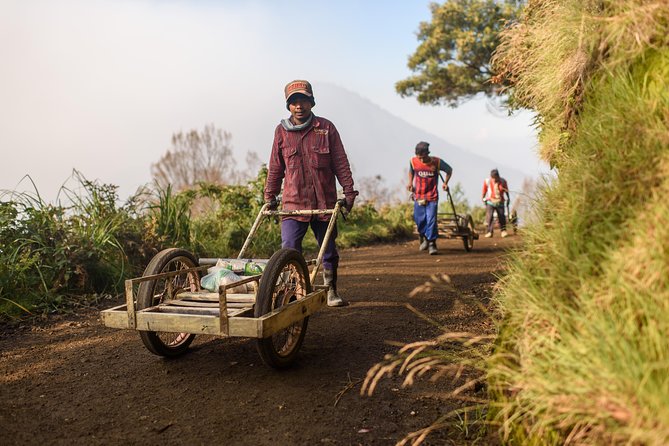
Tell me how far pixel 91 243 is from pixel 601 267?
6185 millimetres

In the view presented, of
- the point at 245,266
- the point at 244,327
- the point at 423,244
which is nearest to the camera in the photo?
the point at 244,327

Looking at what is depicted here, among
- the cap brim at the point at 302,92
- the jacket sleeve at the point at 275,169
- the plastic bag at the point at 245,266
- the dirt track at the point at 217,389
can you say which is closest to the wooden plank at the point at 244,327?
the dirt track at the point at 217,389

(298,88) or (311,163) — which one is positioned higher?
(298,88)

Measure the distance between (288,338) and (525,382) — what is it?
6.92 feet

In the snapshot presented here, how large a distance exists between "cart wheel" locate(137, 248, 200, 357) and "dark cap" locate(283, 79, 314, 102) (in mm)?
1833

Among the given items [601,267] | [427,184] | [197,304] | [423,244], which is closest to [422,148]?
[427,184]

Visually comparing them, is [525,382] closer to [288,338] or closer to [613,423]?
[613,423]

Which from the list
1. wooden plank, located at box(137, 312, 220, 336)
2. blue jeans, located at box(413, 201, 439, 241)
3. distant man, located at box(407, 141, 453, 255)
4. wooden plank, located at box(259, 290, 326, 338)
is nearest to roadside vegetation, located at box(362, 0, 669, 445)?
wooden plank, located at box(259, 290, 326, 338)

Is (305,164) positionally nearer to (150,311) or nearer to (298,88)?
(298,88)

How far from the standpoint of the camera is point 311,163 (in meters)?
5.64

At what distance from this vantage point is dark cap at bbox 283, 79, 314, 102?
5.41 metres

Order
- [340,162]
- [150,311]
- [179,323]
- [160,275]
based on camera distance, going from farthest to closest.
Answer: [340,162] < [160,275] < [150,311] < [179,323]

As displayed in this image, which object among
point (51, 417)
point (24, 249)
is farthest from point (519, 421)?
point (24, 249)

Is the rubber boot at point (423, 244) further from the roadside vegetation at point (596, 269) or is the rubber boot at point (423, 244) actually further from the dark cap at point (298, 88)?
the roadside vegetation at point (596, 269)
